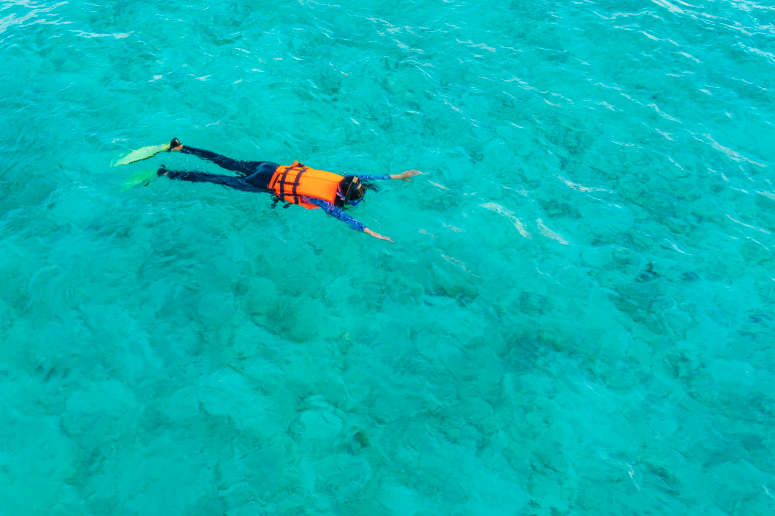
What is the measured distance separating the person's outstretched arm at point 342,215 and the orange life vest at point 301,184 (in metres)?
0.10

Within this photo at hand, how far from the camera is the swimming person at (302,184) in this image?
31.3 feet

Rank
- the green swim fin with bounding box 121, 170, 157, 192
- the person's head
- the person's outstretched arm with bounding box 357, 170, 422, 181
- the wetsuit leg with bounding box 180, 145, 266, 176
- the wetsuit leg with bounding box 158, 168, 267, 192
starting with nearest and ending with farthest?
the person's head → the wetsuit leg with bounding box 158, 168, 267, 192 → the person's outstretched arm with bounding box 357, 170, 422, 181 → the wetsuit leg with bounding box 180, 145, 266, 176 → the green swim fin with bounding box 121, 170, 157, 192

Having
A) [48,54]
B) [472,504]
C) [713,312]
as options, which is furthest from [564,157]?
[48,54]

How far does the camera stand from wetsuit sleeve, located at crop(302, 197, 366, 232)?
30.8 ft

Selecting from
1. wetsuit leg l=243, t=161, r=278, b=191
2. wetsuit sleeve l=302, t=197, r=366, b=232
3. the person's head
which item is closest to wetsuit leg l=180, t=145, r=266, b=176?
wetsuit leg l=243, t=161, r=278, b=191

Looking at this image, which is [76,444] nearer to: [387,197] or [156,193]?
[156,193]

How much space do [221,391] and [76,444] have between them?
85.2 inches

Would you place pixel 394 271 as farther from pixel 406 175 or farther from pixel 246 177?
pixel 246 177

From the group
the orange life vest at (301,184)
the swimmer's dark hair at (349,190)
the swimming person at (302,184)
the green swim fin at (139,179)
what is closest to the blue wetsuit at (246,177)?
the swimming person at (302,184)

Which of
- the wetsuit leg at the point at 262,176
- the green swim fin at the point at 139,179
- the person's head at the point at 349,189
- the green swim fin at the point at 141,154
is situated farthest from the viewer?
the green swim fin at the point at 141,154

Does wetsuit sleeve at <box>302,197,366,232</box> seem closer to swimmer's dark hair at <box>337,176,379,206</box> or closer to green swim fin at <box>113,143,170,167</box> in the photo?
swimmer's dark hair at <box>337,176,379,206</box>

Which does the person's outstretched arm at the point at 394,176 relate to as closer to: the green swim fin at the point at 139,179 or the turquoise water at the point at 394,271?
the turquoise water at the point at 394,271

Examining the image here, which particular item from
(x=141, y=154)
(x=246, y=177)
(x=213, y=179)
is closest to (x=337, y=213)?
(x=246, y=177)

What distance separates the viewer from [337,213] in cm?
951
